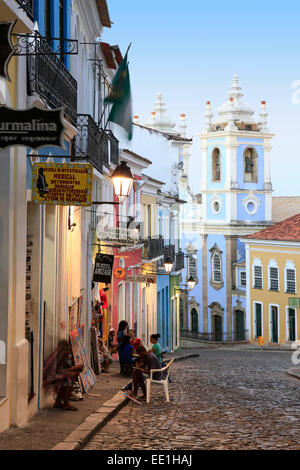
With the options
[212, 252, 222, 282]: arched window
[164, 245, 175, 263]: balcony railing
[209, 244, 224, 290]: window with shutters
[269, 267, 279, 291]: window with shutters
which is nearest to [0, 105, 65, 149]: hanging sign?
[164, 245, 175, 263]: balcony railing

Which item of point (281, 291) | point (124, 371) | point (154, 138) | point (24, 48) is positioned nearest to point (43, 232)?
point (24, 48)

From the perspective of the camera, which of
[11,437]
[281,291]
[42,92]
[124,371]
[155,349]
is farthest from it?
[281,291]

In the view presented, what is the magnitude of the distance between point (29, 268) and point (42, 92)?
214 cm

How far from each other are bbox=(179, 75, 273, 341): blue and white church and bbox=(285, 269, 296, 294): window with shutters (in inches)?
416

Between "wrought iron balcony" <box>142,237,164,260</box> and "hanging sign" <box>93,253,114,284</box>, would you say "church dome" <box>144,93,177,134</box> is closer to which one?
"wrought iron balcony" <box>142,237,164,260</box>

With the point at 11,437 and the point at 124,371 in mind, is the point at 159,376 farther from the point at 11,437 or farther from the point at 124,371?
the point at 11,437

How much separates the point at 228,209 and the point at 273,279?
12378mm

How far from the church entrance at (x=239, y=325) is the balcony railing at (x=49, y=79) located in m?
41.7

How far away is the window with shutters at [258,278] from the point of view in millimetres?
44062

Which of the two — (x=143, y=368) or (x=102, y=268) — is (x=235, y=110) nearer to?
(x=102, y=268)

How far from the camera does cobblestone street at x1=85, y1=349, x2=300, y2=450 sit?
8078 mm

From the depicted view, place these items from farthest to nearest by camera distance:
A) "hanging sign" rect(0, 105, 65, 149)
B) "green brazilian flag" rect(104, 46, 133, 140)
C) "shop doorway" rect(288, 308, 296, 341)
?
"shop doorway" rect(288, 308, 296, 341)
"green brazilian flag" rect(104, 46, 133, 140)
"hanging sign" rect(0, 105, 65, 149)

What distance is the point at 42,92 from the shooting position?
361 inches

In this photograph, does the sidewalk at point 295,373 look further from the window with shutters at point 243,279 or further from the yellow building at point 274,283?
the window with shutters at point 243,279
